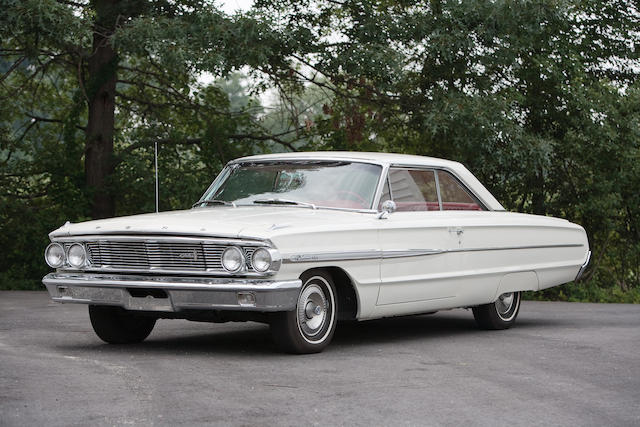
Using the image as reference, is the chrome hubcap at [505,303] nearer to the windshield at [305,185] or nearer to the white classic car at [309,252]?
the white classic car at [309,252]

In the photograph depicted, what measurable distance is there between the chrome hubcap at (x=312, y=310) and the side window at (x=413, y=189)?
4.55ft

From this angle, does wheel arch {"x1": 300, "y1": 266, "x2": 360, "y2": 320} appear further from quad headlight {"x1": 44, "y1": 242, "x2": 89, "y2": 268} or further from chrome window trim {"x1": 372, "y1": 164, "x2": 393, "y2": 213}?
quad headlight {"x1": 44, "y1": 242, "x2": 89, "y2": 268}

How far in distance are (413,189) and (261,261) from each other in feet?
8.06

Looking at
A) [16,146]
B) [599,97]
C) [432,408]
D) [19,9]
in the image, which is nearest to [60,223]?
[16,146]

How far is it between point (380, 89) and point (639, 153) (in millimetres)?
4404

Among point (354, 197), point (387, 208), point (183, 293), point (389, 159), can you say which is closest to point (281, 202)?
point (354, 197)

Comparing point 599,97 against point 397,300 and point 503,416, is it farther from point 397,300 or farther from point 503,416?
point 503,416

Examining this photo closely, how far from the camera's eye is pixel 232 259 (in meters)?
8.26

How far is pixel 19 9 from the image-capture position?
15.8 m

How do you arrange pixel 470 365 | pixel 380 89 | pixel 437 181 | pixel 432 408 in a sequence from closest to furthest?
pixel 432 408, pixel 470 365, pixel 437 181, pixel 380 89

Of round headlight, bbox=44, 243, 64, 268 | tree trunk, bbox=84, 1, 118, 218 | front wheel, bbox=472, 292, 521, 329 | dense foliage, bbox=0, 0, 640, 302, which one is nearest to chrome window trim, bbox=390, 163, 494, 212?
front wheel, bbox=472, 292, 521, 329

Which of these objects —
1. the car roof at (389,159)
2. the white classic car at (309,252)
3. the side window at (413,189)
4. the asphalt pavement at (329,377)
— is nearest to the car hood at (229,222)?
the white classic car at (309,252)

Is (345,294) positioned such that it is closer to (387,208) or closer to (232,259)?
(387,208)

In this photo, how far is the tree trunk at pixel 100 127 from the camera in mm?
20656
